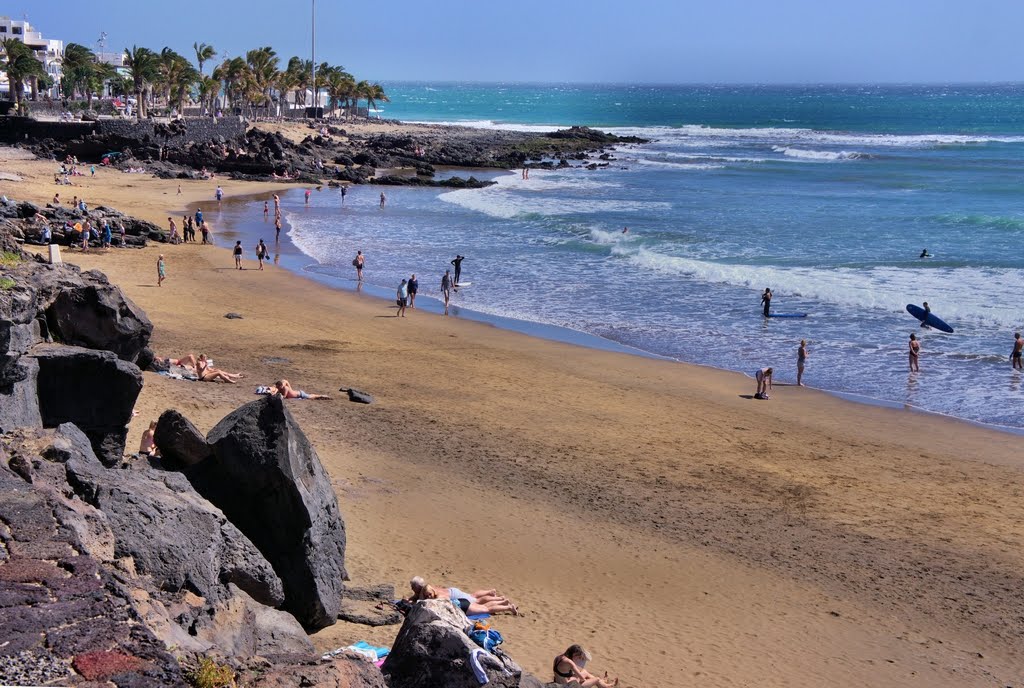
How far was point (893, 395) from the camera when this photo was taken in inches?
803

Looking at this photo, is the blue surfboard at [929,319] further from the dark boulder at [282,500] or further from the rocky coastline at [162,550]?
the dark boulder at [282,500]

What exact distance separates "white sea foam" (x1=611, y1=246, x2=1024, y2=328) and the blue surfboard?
1.07 metres

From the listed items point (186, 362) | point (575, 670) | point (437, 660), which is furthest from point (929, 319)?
point (437, 660)

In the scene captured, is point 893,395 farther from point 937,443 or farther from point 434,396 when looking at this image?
point 434,396

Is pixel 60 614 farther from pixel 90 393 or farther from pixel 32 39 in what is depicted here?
pixel 32 39

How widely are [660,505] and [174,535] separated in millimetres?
7354

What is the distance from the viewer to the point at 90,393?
34.4 feet

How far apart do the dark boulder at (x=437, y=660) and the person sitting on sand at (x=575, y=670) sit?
136 centimetres

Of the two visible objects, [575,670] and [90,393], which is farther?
[90,393]

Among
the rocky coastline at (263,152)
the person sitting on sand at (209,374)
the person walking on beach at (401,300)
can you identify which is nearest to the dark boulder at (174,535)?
the person sitting on sand at (209,374)

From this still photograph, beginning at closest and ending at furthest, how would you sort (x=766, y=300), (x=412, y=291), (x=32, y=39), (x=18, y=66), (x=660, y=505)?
(x=660, y=505) → (x=412, y=291) → (x=766, y=300) → (x=18, y=66) → (x=32, y=39)

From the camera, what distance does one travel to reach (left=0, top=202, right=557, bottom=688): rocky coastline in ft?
19.6

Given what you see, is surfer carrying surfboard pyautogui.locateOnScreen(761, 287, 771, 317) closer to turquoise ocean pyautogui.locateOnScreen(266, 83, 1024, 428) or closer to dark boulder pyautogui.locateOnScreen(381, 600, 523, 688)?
turquoise ocean pyautogui.locateOnScreen(266, 83, 1024, 428)

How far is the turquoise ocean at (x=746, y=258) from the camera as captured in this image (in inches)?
924
